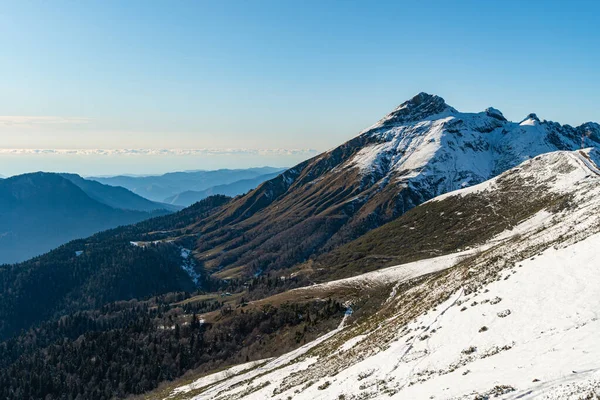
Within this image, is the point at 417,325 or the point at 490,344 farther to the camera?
the point at 417,325

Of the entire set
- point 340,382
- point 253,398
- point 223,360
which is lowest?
point 223,360

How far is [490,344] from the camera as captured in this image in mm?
28578

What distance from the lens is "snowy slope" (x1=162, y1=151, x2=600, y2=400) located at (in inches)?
848

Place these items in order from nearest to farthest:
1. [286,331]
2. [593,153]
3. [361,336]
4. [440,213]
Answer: [361,336]
[286,331]
[593,153]
[440,213]

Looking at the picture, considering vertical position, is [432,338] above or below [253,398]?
above

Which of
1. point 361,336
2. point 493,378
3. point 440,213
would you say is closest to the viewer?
point 493,378

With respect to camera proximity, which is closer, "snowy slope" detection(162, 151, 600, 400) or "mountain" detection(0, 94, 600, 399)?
"snowy slope" detection(162, 151, 600, 400)

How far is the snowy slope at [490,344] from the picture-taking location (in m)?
21.5

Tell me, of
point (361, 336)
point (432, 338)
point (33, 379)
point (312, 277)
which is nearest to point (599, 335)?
point (432, 338)

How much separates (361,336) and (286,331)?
45463 millimetres

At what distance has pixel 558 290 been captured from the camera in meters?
32.3

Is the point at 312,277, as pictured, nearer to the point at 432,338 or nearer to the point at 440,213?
the point at 440,213

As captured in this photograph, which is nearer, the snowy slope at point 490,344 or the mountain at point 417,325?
the snowy slope at point 490,344

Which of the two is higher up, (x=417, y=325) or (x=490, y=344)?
(x=490, y=344)
